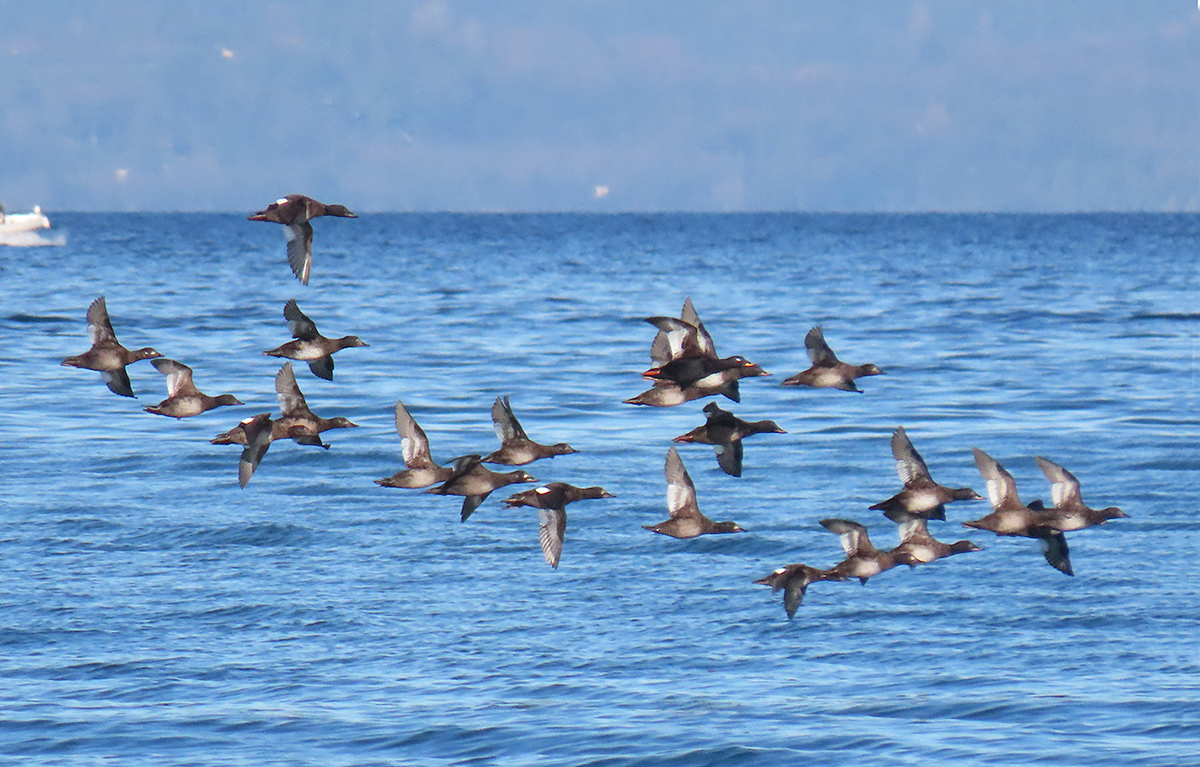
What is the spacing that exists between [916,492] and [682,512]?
223 centimetres

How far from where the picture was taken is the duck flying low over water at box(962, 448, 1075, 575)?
572 inches

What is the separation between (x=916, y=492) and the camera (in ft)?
48.6

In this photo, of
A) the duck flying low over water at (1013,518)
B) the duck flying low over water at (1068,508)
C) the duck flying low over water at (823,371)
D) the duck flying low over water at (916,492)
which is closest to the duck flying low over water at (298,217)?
the duck flying low over water at (823,371)

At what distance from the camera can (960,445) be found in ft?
123

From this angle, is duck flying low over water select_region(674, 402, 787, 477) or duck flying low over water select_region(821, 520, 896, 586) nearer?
duck flying low over water select_region(821, 520, 896, 586)

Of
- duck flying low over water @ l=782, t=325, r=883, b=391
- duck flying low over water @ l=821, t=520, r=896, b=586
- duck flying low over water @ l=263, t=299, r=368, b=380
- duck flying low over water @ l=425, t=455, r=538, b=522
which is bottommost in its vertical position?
duck flying low over water @ l=821, t=520, r=896, b=586

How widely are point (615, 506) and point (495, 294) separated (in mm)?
57924

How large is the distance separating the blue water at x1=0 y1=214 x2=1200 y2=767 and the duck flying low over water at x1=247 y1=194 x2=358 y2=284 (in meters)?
8.55

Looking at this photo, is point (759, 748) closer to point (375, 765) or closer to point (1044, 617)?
point (375, 765)

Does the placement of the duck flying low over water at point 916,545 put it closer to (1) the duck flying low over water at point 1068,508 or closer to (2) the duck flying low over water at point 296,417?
(1) the duck flying low over water at point 1068,508

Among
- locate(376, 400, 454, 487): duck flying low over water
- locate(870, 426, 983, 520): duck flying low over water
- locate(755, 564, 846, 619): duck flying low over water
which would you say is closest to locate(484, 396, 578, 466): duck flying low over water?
locate(376, 400, 454, 487): duck flying low over water

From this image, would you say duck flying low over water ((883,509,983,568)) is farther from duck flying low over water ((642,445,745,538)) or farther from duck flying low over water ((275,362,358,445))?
duck flying low over water ((275,362,358,445))

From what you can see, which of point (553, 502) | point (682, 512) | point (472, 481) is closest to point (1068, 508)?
point (682, 512)

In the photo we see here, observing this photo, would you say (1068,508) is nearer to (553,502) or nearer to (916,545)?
(916,545)
